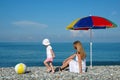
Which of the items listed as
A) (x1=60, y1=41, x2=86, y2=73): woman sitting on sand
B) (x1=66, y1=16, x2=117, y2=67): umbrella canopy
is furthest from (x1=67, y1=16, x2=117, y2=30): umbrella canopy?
(x1=60, y1=41, x2=86, y2=73): woman sitting on sand

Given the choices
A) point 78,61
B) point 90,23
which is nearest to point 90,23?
point 90,23

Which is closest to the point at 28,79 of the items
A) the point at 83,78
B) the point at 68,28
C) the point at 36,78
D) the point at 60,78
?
the point at 36,78

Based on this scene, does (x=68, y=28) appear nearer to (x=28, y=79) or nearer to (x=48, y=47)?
(x=48, y=47)

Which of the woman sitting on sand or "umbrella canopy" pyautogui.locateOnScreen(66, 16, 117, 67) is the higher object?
"umbrella canopy" pyautogui.locateOnScreen(66, 16, 117, 67)

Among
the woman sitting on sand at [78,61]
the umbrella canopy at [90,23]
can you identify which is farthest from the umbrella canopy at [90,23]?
the woman sitting on sand at [78,61]

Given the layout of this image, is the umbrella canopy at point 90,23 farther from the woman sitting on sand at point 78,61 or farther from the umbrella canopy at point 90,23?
the woman sitting on sand at point 78,61

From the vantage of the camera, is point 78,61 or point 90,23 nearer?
point 78,61

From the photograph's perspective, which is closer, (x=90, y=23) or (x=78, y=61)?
(x=78, y=61)

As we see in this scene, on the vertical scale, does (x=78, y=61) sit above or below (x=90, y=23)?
below

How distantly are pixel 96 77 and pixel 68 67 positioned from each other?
→ 4.02m

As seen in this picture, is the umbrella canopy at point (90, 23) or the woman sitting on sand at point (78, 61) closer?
the woman sitting on sand at point (78, 61)

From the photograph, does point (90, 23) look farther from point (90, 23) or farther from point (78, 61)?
point (78, 61)

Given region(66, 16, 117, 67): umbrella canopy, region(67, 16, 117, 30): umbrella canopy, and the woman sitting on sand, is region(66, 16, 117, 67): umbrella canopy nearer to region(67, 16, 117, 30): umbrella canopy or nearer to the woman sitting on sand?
region(67, 16, 117, 30): umbrella canopy

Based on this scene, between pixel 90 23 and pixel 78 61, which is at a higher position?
pixel 90 23
